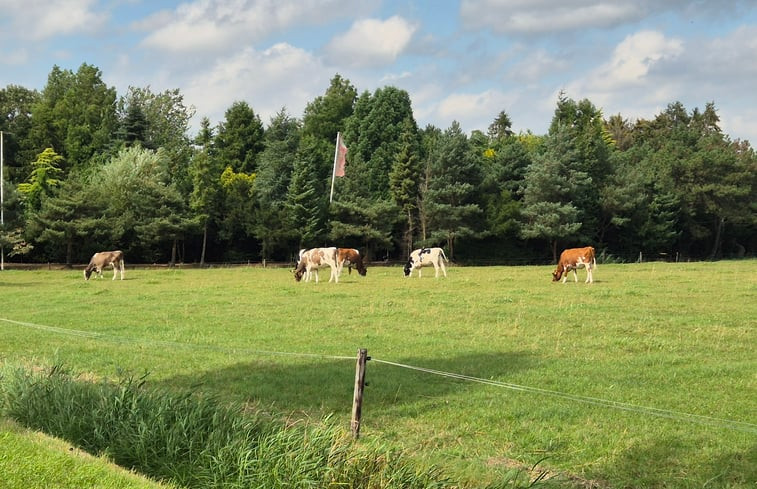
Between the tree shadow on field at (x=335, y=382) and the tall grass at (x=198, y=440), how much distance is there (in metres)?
1.11

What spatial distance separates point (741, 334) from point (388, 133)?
55.6 meters

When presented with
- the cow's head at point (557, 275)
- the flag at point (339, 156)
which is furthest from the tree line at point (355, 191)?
the cow's head at point (557, 275)

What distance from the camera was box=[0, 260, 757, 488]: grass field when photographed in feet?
23.4

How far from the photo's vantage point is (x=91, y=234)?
44438mm

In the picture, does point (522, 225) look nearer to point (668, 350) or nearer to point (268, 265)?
point (268, 265)

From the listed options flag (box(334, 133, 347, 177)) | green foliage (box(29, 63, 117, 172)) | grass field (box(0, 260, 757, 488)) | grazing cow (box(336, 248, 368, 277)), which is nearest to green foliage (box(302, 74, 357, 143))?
green foliage (box(29, 63, 117, 172))

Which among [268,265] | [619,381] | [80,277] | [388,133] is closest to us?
Result: [619,381]

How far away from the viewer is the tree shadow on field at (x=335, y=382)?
28.8ft

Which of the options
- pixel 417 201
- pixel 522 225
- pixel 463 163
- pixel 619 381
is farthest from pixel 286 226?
pixel 619 381

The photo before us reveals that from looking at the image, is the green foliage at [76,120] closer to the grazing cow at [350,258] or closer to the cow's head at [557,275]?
the grazing cow at [350,258]

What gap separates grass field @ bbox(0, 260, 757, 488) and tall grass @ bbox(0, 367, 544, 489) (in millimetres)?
805

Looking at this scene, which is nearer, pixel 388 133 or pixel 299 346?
pixel 299 346

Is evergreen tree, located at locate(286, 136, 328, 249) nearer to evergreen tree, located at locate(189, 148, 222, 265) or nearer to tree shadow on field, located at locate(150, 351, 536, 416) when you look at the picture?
evergreen tree, located at locate(189, 148, 222, 265)

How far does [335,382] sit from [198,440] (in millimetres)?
3346
